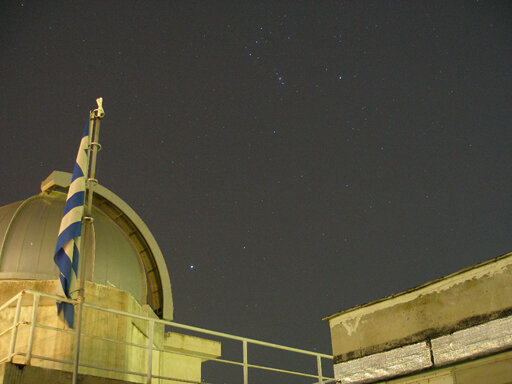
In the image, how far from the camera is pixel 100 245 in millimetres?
14211

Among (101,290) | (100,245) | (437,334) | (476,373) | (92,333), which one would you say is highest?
(100,245)

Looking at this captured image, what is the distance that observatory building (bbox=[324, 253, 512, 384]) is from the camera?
7.36 metres

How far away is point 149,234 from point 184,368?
148 inches

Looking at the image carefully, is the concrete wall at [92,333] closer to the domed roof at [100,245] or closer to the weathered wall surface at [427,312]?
the domed roof at [100,245]

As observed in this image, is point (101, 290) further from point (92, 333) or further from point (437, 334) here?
point (437, 334)

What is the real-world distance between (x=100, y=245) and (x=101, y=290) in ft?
4.78

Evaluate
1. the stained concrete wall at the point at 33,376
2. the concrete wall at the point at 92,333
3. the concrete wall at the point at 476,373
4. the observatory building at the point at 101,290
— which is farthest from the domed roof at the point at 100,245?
the concrete wall at the point at 476,373

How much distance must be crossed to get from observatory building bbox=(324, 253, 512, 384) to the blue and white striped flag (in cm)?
410

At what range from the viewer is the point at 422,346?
26.4 ft

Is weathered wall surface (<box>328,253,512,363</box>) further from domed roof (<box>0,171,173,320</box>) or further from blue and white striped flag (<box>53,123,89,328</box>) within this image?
domed roof (<box>0,171,173,320</box>)

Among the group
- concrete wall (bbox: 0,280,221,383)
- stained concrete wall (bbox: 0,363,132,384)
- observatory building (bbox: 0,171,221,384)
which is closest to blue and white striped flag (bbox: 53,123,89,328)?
stained concrete wall (bbox: 0,363,132,384)

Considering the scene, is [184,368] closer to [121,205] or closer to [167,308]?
[167,308]

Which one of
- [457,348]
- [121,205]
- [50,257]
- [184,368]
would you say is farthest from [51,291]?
[457,348]

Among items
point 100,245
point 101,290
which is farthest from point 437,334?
point 100,245
